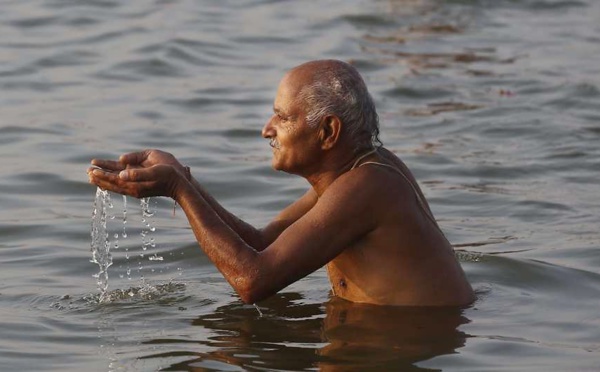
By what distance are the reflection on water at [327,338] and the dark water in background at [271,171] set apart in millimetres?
13

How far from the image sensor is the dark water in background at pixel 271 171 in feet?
21.1

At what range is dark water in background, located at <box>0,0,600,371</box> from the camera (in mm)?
6434

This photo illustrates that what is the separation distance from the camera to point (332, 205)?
6156mm

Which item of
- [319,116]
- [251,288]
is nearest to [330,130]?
[319,116]

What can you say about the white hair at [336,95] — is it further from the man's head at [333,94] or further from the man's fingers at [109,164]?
the man's fingers at [109,164]

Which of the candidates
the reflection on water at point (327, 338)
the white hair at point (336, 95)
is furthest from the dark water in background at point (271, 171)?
the white hair at point (336, 95)

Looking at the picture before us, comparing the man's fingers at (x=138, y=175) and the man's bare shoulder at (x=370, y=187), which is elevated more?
the man's fingers at (x=138, y=175)

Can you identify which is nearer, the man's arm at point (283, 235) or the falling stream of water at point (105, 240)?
the man's arm at point (283, 235)

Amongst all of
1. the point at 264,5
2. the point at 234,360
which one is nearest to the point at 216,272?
the point at 234,360

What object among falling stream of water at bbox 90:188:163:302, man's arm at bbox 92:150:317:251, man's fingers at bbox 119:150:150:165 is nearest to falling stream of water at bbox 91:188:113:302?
falling stream of water at bbox 90:188:163:302

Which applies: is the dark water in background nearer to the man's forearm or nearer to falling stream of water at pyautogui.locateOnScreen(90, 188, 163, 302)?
falling stream of water at pyautogui.locateOnScreen(90, 188, 163, 302)

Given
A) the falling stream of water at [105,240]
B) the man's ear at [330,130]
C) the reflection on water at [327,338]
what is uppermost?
the man's ear at [330,130]

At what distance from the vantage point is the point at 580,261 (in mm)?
8102

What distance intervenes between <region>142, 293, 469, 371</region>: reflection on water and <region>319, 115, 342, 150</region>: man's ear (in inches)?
31.4
